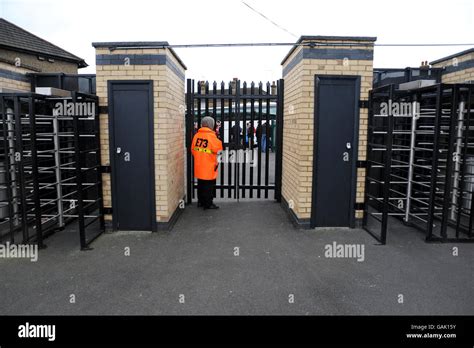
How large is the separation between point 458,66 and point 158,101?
19.1ft

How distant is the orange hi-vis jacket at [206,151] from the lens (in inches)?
273

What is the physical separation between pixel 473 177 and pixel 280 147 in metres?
3.78

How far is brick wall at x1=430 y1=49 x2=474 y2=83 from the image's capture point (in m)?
6.15

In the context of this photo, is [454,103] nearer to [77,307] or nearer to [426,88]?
[426,88]

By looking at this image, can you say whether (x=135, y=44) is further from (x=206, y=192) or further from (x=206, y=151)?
(x=206, y=192)

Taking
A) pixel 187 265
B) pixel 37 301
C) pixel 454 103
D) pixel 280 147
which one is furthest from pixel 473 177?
pixel 37 301

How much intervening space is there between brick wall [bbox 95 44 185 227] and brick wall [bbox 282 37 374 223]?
2277 millimetres

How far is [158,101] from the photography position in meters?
5.46

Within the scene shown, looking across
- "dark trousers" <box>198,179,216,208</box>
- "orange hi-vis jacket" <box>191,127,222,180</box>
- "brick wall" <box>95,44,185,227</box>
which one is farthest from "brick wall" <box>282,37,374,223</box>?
"brick wall" <box>95,44,185,227</box>

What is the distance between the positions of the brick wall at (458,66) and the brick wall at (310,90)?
2144 mm

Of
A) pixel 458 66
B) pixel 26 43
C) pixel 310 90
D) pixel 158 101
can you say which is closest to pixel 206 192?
pixel 158 101

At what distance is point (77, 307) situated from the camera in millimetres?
3324

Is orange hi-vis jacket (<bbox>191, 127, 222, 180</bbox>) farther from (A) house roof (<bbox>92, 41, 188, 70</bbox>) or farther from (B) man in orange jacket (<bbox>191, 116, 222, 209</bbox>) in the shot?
(A) house roof (<bbox>92, 41, 188, 70</bbox>)

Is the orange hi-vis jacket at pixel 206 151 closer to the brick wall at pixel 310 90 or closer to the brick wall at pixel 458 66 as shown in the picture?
the brick wall at pixel 310 90
